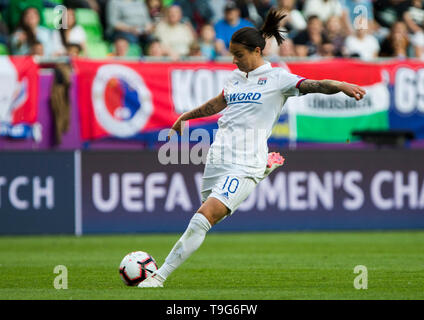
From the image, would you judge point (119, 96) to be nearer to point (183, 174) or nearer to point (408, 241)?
point (183, 174)

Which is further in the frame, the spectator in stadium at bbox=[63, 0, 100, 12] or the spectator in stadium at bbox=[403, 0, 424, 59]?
the spectator in stadium at bbox=[403, 0, 424, 59]

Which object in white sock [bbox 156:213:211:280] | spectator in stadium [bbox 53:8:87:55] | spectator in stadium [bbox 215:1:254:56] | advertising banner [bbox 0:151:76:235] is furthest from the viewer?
spectator in stadium [bbox 215:1:254:56]

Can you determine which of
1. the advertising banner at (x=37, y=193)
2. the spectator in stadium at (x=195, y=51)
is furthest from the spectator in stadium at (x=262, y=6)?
the advertising banner at (x=37, y=193)

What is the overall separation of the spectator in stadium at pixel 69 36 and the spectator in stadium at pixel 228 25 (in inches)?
108

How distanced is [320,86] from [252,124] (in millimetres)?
802

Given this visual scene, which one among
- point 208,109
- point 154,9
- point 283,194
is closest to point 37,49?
point 154,9

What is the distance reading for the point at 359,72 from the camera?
57.9 feet

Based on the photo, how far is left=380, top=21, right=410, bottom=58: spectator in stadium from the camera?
19.0 m

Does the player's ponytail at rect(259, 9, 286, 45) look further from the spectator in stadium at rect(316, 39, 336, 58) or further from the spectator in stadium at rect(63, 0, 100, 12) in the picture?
the spectator in stadium at rect(63, 0, 100, 12)

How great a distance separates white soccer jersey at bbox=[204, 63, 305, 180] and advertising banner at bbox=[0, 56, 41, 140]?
781 centimetres

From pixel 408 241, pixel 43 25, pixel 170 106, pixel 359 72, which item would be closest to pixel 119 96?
pixel 170 106

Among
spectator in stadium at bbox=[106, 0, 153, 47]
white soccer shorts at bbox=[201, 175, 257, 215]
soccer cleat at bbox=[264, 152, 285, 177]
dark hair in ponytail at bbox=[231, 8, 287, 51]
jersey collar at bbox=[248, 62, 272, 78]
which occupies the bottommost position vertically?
white soccer shorts at bbox=[201, 175, 257, 215]

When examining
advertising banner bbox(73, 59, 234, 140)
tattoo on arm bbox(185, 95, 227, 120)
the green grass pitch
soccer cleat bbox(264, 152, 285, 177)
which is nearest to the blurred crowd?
advertising banner bbox(73, 59, 234, 140)

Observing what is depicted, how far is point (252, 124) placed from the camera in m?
8.89
